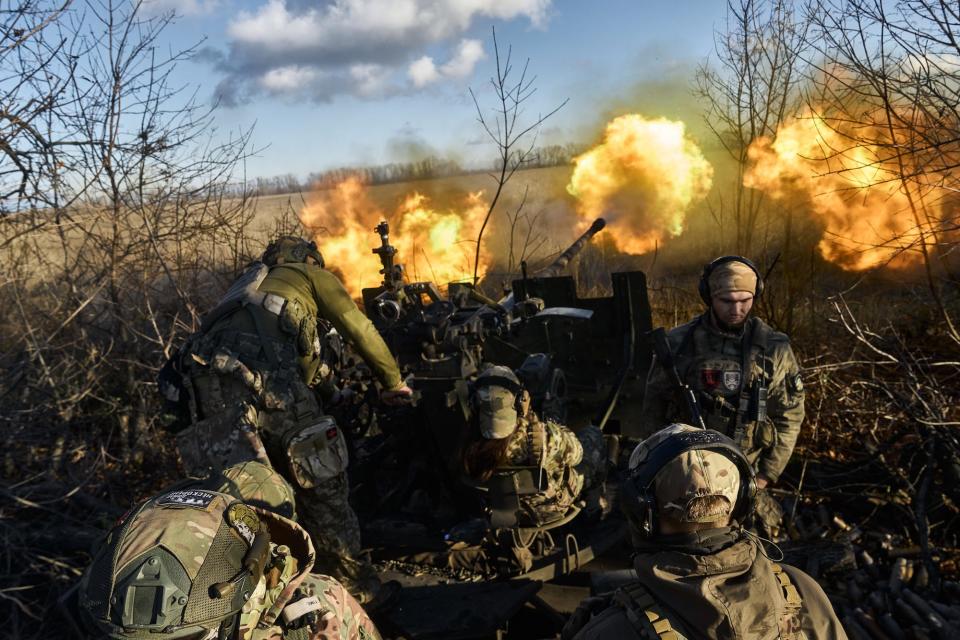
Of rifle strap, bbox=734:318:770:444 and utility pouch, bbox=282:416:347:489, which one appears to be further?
utility pouch, bbox=282:416:347:489

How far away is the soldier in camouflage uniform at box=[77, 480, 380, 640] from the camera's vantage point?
1.80 meters

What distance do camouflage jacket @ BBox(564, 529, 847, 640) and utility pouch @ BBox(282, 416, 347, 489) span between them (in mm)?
2764

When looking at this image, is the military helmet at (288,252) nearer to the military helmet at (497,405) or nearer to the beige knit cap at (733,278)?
the military helmet at (497,405)

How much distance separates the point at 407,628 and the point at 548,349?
4.20 metres

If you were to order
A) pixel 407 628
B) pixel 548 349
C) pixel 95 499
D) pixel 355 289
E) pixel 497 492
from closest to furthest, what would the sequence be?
pixel 407 628 → pixel 497 492 → pixel 95 499 → pixel 548 349 → pixel 355 289

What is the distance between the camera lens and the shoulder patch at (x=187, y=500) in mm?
1985

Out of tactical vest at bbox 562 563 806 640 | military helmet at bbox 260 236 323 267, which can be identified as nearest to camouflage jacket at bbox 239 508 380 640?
tactical vest at bbox 562 563 806 640

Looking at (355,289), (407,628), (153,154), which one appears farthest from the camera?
(355,289)

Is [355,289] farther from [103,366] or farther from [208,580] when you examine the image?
[208,580]

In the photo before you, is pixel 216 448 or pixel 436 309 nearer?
pixel 216 448

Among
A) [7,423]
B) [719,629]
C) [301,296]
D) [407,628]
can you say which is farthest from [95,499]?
[719,629]

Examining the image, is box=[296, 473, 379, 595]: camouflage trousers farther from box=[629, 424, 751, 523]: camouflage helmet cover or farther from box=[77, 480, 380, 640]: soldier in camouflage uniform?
box=[629, 424, 751, 523]: camouflage helmet cover

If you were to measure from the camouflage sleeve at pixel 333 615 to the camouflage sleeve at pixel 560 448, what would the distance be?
2.01 m

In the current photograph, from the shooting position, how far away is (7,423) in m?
5.97
